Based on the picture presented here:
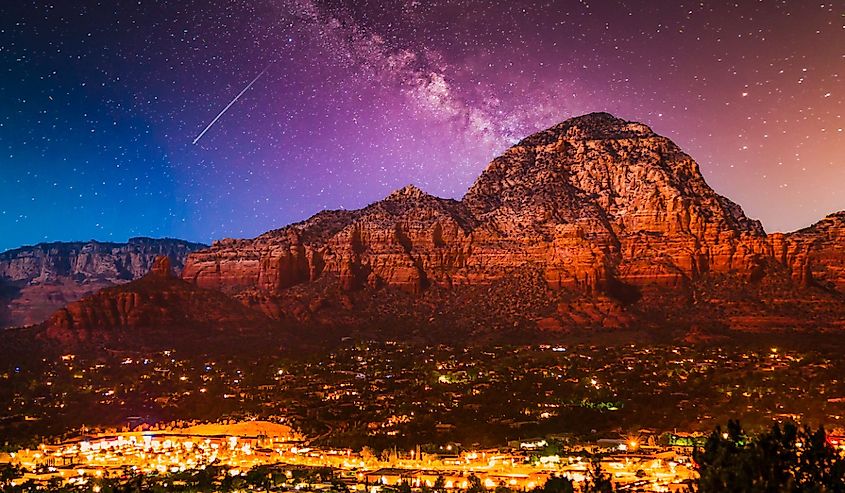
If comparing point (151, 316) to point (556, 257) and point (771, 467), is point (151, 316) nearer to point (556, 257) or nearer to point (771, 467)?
point (556, 257)

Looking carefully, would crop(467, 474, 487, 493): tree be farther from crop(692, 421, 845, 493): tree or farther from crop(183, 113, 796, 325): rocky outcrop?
crop(183, 113, 796, 325): rocky outcrop

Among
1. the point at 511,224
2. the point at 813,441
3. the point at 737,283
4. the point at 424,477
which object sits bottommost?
the point at 424,477

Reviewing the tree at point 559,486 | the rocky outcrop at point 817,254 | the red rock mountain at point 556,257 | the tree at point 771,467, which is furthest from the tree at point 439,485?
the rocky outcrop at point 817,254

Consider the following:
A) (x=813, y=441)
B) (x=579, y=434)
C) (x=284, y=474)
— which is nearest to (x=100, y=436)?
(x=284, y=474)

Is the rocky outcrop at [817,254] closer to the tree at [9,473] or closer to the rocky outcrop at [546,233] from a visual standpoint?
the rocky outcrop at [546,233]

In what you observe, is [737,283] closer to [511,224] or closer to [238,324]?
[511,224]

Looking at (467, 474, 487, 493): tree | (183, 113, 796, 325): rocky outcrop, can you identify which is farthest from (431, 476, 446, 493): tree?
(183, 113, 796, 325): rocky outcrop

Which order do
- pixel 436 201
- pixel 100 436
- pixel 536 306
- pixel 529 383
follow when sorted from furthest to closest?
pixel 436 201, pixel 536 306, pixel 529 383, pixel 100 436
